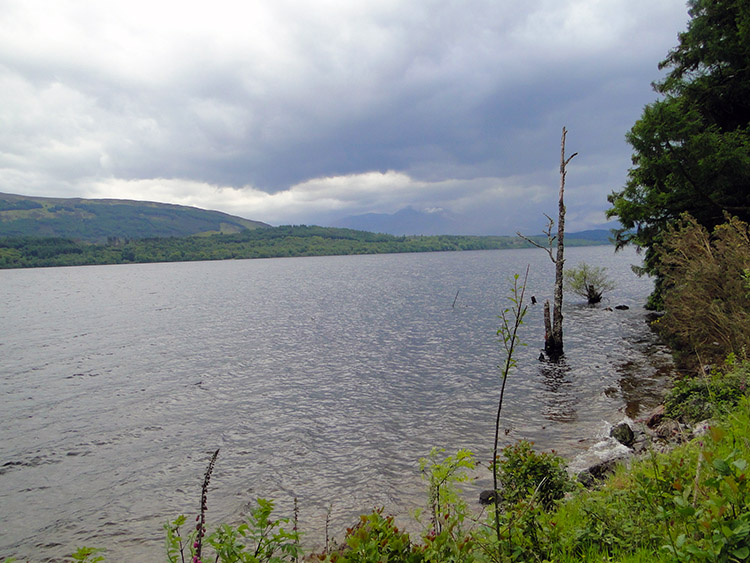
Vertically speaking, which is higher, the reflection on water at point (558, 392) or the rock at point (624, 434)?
the rock at point (624, 434)

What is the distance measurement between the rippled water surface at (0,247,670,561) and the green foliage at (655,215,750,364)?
12.0 ft

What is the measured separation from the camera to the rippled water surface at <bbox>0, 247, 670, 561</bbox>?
12680 mm

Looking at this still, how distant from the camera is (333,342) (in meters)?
35.9

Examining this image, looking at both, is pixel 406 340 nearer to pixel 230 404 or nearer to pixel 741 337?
pixel 230 404

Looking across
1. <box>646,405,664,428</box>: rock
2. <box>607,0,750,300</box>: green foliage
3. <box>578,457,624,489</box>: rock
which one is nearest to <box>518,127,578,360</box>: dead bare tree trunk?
<box>607,0,750,300</box>: green foliage

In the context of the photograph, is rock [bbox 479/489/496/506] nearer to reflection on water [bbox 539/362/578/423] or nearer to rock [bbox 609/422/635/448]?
rock [bbox 609/422/635/448]

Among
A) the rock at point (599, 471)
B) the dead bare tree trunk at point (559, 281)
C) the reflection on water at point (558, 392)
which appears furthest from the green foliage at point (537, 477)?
the dead bare tree trunk at point (559, 281)

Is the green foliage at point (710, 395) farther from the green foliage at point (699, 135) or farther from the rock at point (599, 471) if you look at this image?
the green foliage at point (699, 135)

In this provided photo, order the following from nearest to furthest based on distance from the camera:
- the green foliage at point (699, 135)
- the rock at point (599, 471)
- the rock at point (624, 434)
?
the rock at point (599, 471)
the rock at point (624, 434)
the green foliage at point (699, 135)

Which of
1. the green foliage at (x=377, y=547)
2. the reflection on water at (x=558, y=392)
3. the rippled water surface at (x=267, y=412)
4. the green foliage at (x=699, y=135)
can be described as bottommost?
the rippled water surface at (x=267, y=412)

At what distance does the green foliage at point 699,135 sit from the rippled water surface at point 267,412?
9.69 metres

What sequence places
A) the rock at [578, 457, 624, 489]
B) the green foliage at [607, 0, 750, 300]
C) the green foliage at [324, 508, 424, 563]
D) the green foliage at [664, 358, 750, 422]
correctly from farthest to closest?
the green foliage at [607, 0, 750, 300]
the green foliage at [664, 358, 750, 422]
the rock at [578, 457, 624, 489]
the green foliage at [324, 508, 424, 563]

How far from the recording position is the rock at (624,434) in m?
14.2

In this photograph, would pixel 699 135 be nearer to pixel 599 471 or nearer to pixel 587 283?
pixel 599 471
